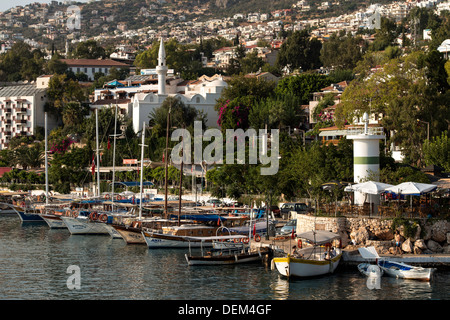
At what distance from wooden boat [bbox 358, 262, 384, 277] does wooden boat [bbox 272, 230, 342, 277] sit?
1413 millimetres

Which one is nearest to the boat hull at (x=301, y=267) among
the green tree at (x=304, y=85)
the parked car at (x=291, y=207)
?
the parked car at (x=291, y=207)

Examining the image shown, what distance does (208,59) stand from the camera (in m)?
178

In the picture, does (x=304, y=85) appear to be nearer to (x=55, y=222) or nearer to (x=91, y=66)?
(x=55, y=222)

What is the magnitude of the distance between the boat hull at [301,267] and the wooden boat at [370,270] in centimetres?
153

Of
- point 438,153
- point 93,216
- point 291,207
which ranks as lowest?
point 93,216

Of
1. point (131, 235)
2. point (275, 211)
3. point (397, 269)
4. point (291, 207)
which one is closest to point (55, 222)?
point (131, 235)

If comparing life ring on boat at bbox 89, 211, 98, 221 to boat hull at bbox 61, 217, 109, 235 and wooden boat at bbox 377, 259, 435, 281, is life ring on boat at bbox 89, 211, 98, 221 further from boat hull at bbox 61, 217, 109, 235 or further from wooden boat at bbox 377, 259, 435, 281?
wooden boat at bbox 377, 259, 435, 281

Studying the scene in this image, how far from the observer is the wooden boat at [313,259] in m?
33.8

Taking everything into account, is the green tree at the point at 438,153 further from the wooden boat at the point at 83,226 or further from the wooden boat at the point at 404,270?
the wooden boat at the point at 83,226

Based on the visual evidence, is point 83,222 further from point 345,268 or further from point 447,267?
point 447,267

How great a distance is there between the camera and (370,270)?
33.8 metres

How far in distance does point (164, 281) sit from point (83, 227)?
20425 mm
